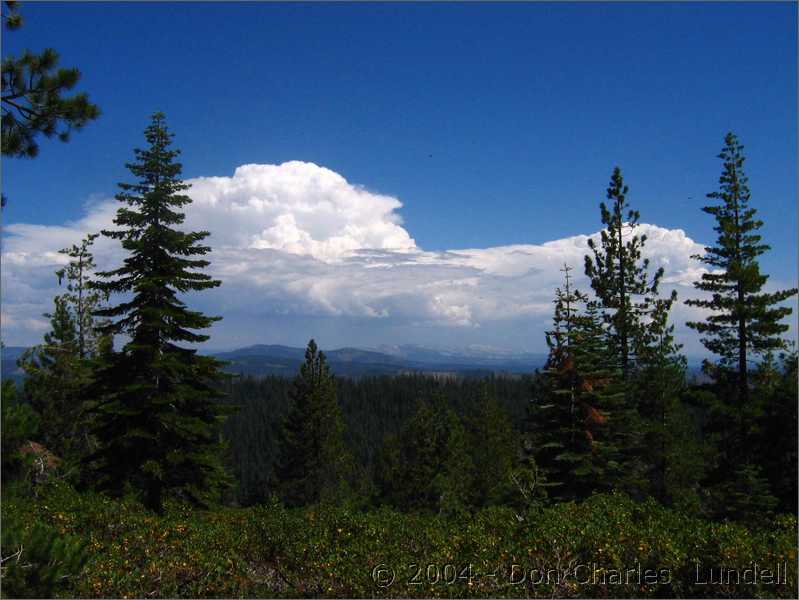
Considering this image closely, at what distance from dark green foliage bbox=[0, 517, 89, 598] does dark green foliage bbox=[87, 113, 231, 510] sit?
10.0 meters

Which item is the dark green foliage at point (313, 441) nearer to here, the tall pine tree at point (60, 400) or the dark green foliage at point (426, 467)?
the dark green foliage at point (426, 467)

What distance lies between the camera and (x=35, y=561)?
21.2ft

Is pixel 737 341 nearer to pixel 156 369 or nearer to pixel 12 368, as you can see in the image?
pixel 156 369

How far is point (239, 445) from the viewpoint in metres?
107

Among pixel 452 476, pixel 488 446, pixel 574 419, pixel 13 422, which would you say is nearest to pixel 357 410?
pixel 488 446

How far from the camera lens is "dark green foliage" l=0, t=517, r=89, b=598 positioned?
6.27 meters

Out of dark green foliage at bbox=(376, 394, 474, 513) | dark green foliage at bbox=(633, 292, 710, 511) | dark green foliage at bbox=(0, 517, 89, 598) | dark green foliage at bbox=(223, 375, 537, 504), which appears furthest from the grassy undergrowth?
dark green foliage at bbox=(223, 375, 537, 504)

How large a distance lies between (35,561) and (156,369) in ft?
35.8

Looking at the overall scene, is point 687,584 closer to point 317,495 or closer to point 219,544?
point 219,544

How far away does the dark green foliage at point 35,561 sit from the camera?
6273mm

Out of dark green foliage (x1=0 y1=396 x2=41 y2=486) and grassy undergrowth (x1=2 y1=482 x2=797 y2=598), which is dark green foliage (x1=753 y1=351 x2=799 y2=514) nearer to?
grassy undergrowth (x1=2 y1=482 x2=797 y2=598)

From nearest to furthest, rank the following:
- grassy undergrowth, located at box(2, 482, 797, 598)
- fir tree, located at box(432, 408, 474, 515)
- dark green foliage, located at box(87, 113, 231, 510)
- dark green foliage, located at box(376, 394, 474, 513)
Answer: grassy undergrowth, located at box(2, 482, 797, 598) → dark green foliage, located at box(87, 113, 231, 510) → fir tree, located at box(432, 408, 474, 515) → dark green foliage, located at box(376, 394, 474, 513)

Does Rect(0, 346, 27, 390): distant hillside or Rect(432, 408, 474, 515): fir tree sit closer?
Rect(0, 346, 27, 390): distant hillside

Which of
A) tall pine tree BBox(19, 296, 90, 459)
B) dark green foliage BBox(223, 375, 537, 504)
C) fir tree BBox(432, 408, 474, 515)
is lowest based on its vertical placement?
dark green foliage BBox(223, 375, 537, 504)
